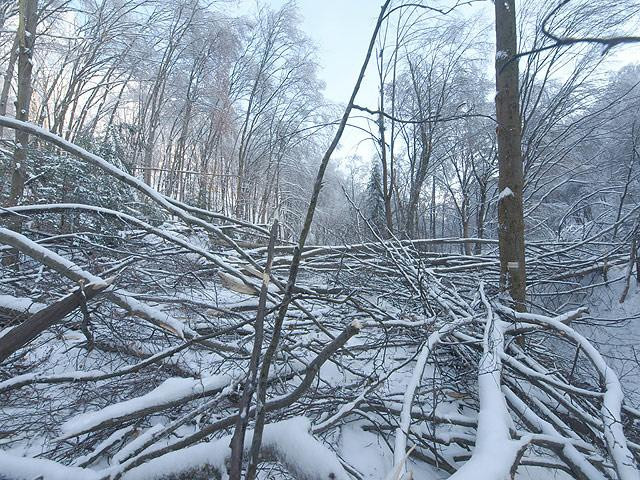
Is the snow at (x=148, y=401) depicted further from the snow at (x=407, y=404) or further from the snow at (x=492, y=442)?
the snow at (x=492, y=442)

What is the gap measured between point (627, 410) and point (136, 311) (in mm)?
2552

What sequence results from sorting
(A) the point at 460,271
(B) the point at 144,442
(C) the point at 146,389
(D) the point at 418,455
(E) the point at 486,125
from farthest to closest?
1. (E) the point at 486,125
2. (A) the point at 460,271
3. (C) the point at 146,389
4. (D) the point at 418,455
5. (B) the point at 144,442

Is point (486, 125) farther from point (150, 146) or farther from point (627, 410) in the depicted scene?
point (150, 146)

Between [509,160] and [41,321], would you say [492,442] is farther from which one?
[509,160]

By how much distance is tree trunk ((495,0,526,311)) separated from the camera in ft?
8.48

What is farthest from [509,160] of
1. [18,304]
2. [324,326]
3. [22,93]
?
[22,93]

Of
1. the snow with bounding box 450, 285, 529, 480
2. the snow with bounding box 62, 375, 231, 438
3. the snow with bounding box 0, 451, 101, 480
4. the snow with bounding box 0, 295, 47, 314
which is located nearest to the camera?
the snow with bounding box 450, 285, 529, 480

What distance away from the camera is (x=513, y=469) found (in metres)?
0.88

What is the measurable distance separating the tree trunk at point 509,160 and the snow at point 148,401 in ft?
7.31

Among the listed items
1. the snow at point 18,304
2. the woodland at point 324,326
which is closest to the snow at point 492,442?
the woodland at point 324,326

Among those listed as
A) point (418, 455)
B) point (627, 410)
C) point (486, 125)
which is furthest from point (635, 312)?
point (486, 125)

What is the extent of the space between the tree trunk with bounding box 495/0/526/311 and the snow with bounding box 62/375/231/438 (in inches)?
87.7

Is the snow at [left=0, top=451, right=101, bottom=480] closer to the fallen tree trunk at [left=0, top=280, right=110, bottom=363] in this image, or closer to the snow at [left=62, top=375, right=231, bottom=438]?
the snow at [left=62, top=375, right=231, bottom=438]

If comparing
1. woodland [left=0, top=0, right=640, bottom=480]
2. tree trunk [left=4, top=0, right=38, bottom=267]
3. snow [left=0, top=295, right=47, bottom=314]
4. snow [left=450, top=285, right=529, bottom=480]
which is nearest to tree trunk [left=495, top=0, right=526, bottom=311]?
woodland [left=0, top=0, right=640, bottom=480]
